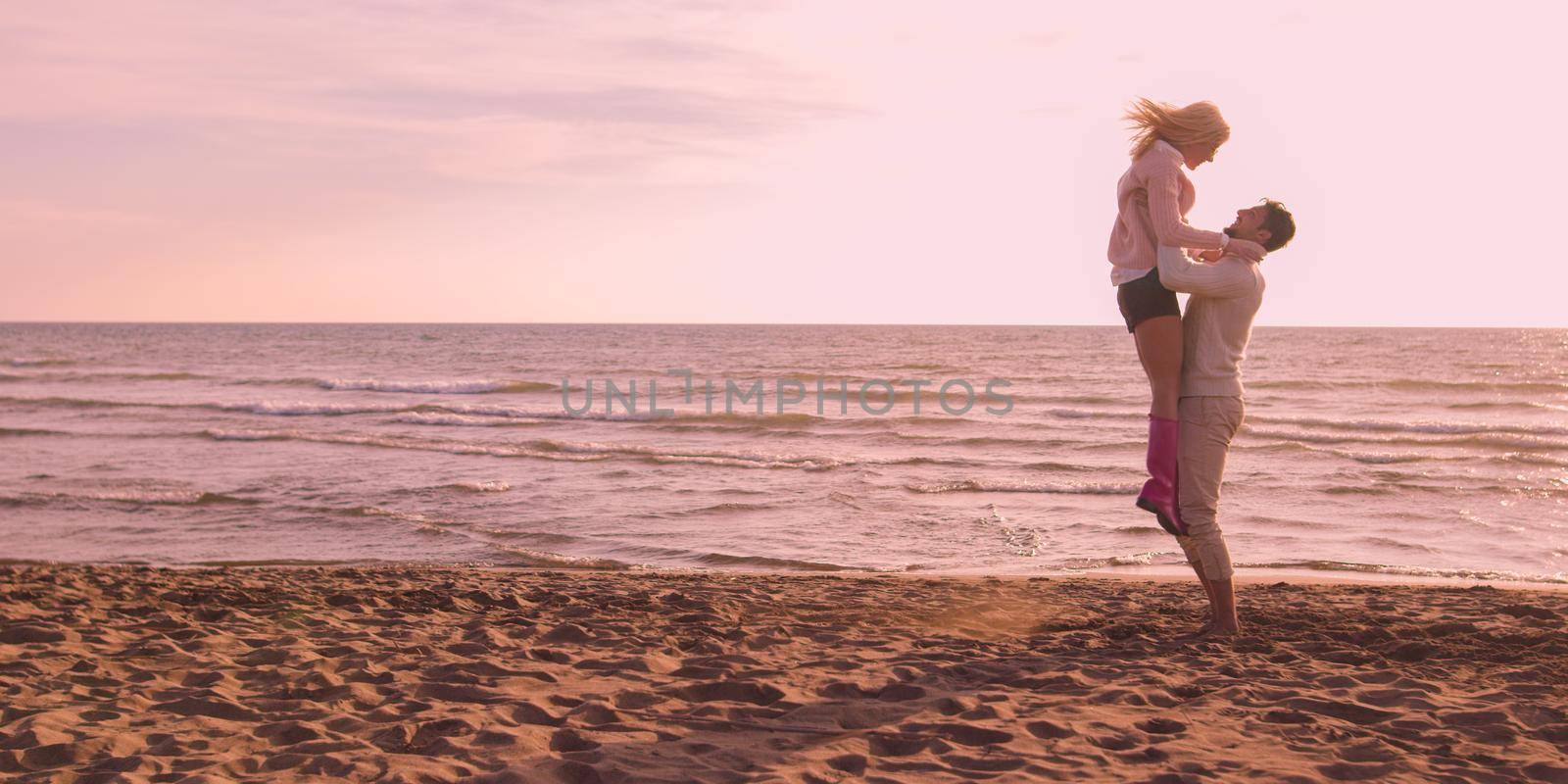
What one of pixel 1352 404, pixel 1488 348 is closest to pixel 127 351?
pixel 1352 404

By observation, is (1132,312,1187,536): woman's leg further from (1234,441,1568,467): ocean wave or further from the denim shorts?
(1234,441,1568,467): ocean wave

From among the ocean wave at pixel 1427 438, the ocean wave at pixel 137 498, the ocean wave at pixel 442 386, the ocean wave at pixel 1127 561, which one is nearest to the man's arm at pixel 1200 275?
the ocean wave at pixel 1127 561

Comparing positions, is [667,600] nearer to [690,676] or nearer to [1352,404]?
[690,676]

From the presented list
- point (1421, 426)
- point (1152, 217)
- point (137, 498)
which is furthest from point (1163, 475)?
point (1421, 426)

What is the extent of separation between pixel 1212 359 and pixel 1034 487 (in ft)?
27.2

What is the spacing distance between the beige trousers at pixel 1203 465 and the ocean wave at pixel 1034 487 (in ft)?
25.2

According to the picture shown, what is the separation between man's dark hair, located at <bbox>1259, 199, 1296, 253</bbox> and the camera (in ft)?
15.4

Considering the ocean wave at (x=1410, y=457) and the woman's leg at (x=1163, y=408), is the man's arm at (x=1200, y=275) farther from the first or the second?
the ocean wave at (x=1410, y=457)

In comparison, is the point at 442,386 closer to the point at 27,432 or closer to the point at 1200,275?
the point at 27,432

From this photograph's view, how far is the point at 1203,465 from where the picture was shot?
4.85 m

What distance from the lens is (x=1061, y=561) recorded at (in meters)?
8.78

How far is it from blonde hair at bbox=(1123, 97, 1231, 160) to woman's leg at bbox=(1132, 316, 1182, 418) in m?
0.77

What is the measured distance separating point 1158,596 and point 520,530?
5946 millimetres

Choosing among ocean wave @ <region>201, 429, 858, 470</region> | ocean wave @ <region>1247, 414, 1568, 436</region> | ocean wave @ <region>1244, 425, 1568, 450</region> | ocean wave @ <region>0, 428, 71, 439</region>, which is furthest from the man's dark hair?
ocean wave @ <region>0, 428, 71, 439</region>
